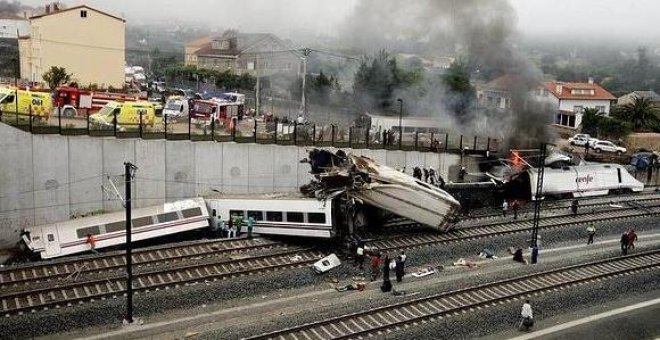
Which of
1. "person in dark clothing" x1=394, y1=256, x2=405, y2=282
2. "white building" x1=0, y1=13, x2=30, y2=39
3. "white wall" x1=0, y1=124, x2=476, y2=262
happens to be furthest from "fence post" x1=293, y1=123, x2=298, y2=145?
"white building" x1=0, y1=13, x2=30, y2=39

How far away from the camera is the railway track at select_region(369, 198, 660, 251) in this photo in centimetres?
2586

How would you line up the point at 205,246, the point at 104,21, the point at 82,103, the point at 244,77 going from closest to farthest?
the point at 205,246 → the point at 82,103 → the point at 104,21 → the point at 244,77

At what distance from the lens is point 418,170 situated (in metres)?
33.1

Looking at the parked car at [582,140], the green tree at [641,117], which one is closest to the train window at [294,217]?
the parked car at [582,140]

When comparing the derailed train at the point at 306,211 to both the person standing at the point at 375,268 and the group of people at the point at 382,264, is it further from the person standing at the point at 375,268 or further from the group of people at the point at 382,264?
the person standing at the point at 375,268

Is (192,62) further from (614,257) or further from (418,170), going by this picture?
(614,257)

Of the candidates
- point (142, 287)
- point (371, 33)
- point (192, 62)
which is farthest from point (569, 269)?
point (192, 62)

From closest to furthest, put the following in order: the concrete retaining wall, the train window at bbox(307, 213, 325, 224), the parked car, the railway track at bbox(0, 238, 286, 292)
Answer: the railway track at bbox(0, 238, 286, 292) → the train window at bbox(307, 213, 325, 224) → the concrete retaining wall → the parked car

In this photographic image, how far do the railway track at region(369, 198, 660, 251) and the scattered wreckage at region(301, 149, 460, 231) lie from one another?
26.7 inches

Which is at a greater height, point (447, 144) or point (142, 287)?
point (447, 144)

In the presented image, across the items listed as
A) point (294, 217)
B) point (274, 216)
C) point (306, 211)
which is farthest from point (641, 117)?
point (274, 216)

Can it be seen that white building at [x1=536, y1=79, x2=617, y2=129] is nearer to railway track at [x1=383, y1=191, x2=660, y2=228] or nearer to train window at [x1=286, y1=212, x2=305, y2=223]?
railway track at [x1=383, y1=191, x2=660, y2=228]

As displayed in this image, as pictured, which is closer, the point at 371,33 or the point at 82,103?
the point at 82,103

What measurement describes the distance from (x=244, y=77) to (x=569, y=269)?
48.0 m
